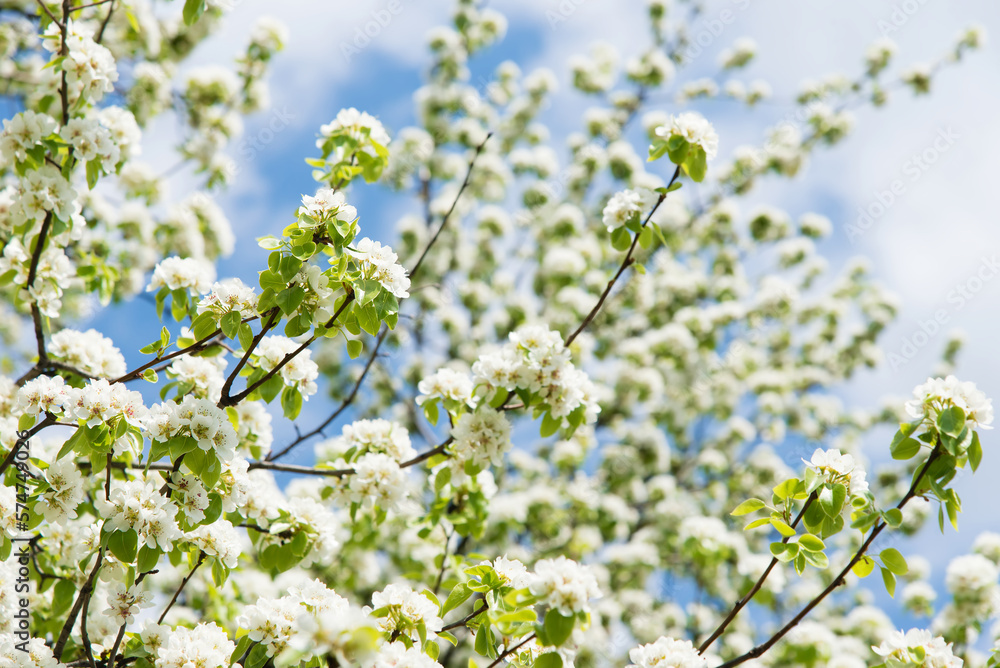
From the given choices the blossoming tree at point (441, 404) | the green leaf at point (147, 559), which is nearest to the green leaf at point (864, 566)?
the blossoming tree at point (441, 404)

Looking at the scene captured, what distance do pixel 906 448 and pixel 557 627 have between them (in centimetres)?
134

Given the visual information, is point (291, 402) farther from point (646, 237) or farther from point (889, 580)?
point (889, 580)

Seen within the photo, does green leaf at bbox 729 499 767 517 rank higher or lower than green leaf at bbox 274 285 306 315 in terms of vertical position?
lower

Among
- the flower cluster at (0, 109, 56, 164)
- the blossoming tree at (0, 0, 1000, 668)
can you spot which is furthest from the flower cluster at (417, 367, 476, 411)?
the flower cluster at (0, 109, 56, 164)

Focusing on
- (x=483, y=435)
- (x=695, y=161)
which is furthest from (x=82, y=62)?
(x=695, y=161)

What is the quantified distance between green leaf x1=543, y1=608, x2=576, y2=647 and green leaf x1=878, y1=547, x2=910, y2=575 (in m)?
1.14

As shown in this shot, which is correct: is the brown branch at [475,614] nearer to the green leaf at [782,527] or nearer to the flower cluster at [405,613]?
the flower cluster at [405,613]

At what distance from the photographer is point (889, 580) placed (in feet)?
7.36

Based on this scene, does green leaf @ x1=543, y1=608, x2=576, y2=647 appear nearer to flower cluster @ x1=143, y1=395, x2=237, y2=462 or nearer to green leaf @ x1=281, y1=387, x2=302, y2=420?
flower cluster @ x1=143, y1=395, x2=237, y2=462

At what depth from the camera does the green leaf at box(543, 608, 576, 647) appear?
180 centimetres

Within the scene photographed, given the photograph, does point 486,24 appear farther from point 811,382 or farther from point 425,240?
point 811,382

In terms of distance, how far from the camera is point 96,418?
7.13 feet

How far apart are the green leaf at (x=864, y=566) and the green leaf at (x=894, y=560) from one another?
5 cm

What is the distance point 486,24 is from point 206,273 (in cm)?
764
